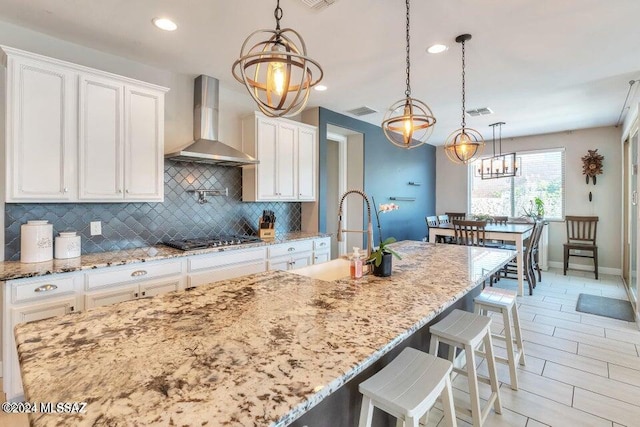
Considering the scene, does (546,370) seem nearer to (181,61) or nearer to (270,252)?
(270,252)

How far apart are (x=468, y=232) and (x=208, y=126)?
3845 millimetres

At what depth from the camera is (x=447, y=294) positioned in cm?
149

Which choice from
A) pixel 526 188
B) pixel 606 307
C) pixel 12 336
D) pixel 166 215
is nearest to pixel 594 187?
pixel 526 188

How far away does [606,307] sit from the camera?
384 cm

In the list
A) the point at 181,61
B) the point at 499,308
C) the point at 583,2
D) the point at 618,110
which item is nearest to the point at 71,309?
the point at 181,61

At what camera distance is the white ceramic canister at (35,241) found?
2.26 meters

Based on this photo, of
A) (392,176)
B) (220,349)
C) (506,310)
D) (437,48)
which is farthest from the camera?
(392,176)

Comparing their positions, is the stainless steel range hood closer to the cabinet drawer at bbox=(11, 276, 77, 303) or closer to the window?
the cabinet drawer at bbox=(11, 276, 77, 303)

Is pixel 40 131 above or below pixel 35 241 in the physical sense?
above

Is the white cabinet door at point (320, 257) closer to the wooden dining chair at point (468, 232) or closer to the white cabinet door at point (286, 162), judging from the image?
the white cabinet door at point (286, 162)

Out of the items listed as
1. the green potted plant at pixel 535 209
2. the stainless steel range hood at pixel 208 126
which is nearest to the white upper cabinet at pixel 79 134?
the stainless steel range hood at pixel 208 126

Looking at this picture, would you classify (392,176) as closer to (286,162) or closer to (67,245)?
(286,162)

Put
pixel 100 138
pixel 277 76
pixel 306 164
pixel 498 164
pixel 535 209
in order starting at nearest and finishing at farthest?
pixel 277 76
pixel 100 138
pixel 306 164
pixel 498 164
pixel 535 209

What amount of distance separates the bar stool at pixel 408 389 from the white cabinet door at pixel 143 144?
2.55 meters
